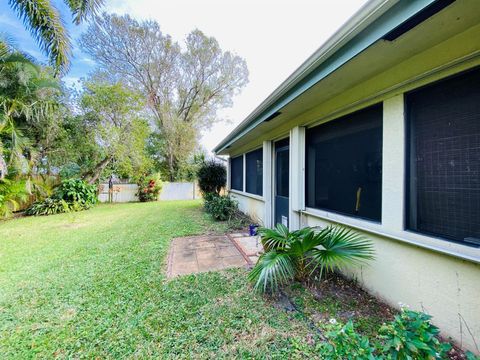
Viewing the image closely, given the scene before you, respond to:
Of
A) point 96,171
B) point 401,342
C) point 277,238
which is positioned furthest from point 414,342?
point 96,171

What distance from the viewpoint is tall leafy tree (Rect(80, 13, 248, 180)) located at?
15734 mm

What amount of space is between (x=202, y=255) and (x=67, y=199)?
883 centimetres

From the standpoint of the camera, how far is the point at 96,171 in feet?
36.5

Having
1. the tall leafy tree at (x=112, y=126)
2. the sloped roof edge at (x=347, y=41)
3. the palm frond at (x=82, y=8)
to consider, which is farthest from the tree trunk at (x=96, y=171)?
the sloped roof edge at (x=347, y=41)

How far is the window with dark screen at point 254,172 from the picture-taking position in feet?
21.0

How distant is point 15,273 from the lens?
3.47m

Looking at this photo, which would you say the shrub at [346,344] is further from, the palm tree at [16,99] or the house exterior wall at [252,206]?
the palm tree at [16,99]

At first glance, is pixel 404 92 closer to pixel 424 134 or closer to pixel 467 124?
pixel 424 134

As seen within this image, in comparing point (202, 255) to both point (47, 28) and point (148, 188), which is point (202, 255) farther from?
point (148, 188)

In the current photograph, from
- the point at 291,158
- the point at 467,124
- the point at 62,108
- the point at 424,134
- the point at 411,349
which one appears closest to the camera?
the point at 411,349

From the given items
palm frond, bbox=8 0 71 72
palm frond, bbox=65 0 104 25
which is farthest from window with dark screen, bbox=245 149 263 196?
palm frond, bbox=8 0 71 72

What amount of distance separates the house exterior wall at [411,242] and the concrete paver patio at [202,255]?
1.80 m

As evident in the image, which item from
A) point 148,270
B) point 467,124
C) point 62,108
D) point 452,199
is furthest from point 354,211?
point 62,108

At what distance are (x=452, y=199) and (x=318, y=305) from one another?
166cm
